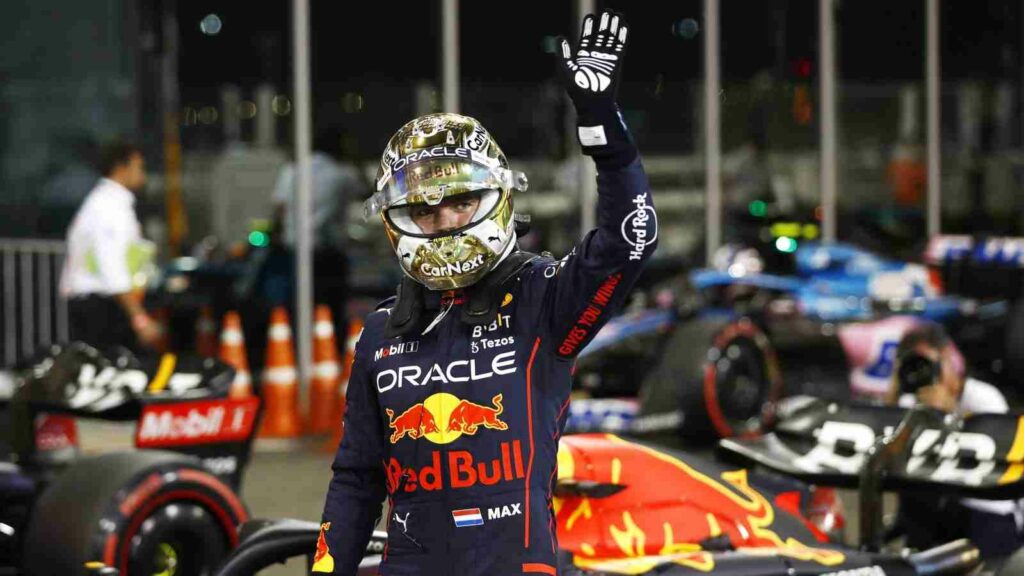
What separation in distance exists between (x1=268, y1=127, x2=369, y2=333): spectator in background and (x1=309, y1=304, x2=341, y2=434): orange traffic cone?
0.75 meters

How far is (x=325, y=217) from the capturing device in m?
12.0

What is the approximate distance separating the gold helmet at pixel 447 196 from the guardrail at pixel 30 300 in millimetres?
8021

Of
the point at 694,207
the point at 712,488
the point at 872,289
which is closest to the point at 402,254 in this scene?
the point at 712,488

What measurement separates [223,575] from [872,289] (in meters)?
7.03

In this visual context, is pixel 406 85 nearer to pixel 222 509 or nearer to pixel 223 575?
pixel 222 509

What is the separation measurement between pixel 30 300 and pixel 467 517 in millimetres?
8401

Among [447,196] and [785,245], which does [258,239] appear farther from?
[447,196]

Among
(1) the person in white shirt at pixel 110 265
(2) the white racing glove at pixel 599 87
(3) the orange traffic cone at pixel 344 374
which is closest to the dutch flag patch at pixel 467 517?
(2) the white racing glove at pixel 599 87

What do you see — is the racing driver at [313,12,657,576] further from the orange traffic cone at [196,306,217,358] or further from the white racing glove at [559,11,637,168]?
the orange traffic cone at [196,306,217,358]

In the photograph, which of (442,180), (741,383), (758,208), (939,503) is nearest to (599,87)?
(442,180)

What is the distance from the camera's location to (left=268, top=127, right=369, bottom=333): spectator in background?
1192cm

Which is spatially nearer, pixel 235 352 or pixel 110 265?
pixel 110 265

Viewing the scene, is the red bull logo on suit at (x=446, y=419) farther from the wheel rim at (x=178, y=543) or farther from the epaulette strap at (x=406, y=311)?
the wheel rim at (x=178, y=543)

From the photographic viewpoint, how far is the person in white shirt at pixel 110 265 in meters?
9.02
